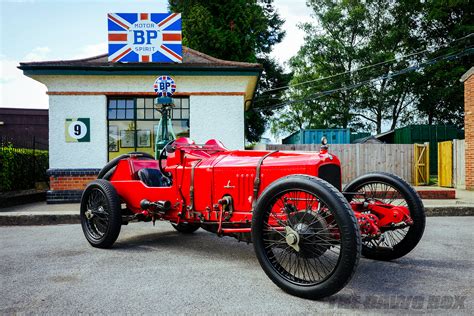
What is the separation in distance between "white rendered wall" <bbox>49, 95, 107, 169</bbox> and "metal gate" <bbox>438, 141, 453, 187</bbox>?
461 inches

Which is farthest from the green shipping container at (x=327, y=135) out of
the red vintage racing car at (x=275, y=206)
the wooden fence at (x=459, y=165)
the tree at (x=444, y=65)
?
the red vintage racing car at (x=275, y=206)

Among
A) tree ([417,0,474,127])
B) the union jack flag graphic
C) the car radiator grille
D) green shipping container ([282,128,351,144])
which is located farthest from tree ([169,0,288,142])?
the car radiator grille

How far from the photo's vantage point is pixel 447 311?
264cm

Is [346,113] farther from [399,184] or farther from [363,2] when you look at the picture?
[399,184]

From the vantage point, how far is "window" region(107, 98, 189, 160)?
34.6 ft

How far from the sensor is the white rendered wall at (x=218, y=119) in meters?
10.5

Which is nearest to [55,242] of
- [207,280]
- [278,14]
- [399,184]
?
[207,280]

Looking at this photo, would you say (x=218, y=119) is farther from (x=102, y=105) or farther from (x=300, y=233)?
(x=300, y=233)

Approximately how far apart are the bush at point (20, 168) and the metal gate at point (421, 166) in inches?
537

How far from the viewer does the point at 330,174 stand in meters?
3.66

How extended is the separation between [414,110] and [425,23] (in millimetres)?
6992

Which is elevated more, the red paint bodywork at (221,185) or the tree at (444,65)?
the tree at (444,65)

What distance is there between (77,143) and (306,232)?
869 cm

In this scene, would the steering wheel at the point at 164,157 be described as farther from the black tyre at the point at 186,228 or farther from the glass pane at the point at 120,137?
the glass pane at the point at 120,137
